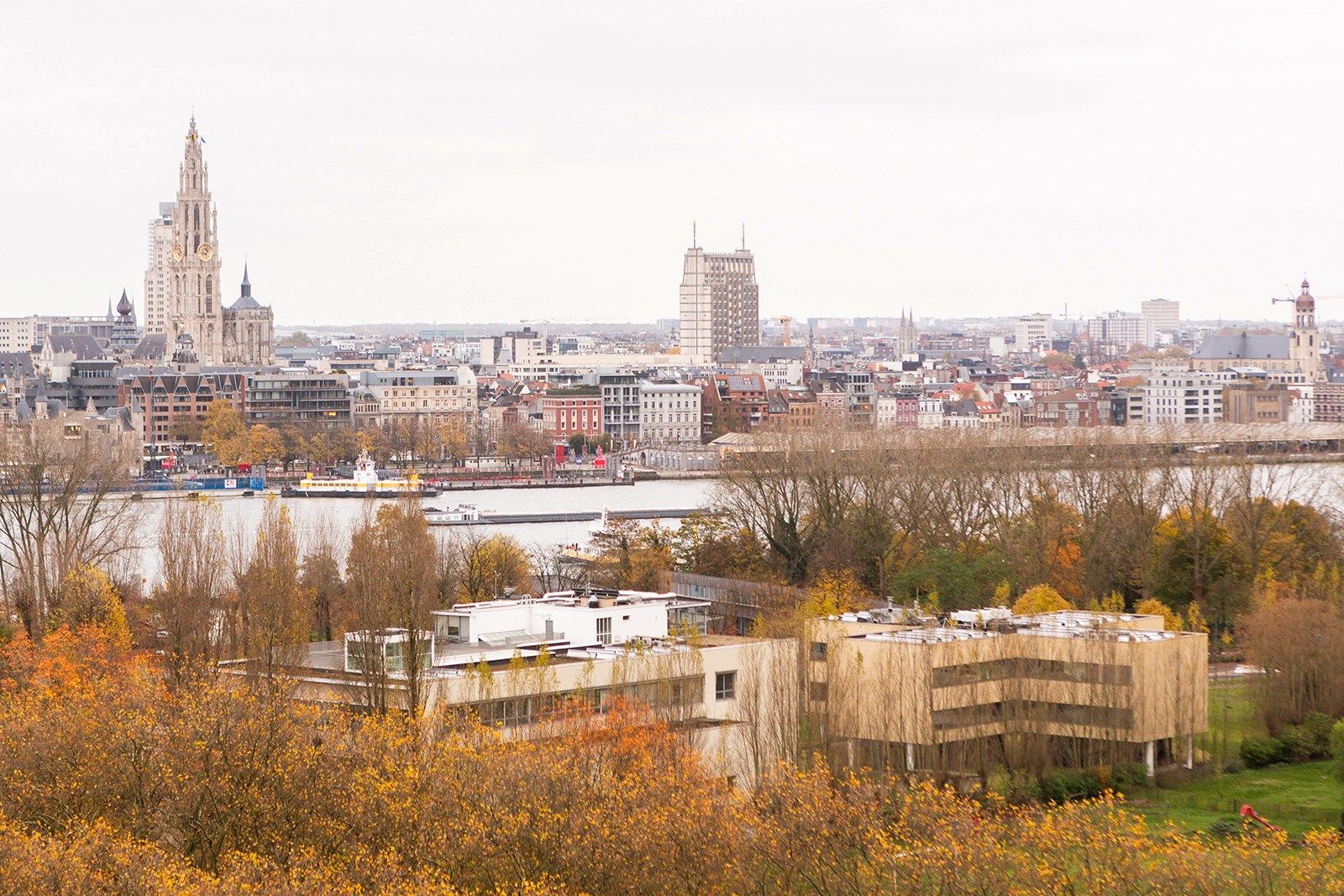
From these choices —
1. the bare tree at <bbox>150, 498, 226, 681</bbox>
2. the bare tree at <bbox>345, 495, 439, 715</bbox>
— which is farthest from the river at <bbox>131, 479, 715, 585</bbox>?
the bare tree at <bbox>345, 495, 439, 715</bbox>

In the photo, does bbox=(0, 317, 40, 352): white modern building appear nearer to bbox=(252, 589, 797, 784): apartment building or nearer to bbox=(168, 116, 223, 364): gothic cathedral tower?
bbox=(168, 116, 223, 364): gothic cathedral tower

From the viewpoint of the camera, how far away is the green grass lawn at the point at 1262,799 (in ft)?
39.0

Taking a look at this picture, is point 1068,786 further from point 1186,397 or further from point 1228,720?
point 1186,397

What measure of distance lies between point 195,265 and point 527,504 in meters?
29.6

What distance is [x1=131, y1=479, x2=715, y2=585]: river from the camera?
32031 millimetres

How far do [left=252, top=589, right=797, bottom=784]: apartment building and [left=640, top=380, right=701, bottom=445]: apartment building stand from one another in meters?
41.3

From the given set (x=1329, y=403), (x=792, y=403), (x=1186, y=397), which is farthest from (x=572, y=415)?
(x=1329, y=403)

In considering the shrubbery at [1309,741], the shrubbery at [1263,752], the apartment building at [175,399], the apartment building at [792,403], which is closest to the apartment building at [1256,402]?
the apartment building at [792,403]

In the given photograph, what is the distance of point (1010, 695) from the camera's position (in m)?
12.9

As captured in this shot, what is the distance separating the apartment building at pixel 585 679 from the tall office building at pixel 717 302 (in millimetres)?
72430

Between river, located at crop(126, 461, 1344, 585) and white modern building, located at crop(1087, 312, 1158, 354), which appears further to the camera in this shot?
white modern building, located at crop(1087, 312, 1158, 354)

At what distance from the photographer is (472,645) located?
45.1ft

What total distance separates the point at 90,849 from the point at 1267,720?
27.1ft

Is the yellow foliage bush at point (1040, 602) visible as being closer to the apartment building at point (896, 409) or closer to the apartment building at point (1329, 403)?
the apartment building at point (896, 409)
